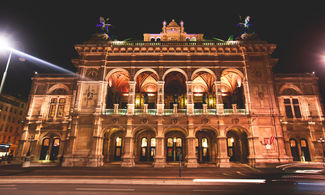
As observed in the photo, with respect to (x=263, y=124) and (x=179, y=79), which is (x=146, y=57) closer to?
(x=179, y=79)

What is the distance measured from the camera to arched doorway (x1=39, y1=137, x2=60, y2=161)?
90.5ft

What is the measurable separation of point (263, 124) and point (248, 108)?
2.75 m

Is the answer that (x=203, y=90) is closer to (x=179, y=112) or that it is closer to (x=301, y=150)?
(x=179, y=112)

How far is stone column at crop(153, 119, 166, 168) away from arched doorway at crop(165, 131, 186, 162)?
16.1 ft

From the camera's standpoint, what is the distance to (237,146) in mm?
28438

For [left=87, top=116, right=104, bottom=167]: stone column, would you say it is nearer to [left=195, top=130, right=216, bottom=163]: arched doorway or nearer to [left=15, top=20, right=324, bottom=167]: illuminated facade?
[left=15, top=20, right=324, bottom=167]: illuminated facade

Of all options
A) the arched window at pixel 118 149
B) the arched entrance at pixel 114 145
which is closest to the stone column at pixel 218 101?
the arched entrance at pixel 114 145

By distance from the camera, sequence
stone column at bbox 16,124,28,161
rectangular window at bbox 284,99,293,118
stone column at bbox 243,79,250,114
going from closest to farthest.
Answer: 1. stone column at bbox 243,79,250,114
2. stone column at bbox 16,124,28,161
3. rectangular window at bbox 284,99,293,118

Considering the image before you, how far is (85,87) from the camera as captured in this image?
2598 centimetres

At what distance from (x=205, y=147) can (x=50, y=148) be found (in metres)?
24.3

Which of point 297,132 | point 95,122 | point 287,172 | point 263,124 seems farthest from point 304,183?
point 95,122

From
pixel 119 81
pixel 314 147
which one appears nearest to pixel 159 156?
pixel 119 81

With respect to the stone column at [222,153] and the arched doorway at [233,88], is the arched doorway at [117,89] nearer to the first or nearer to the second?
the arched doorway at [233,88]

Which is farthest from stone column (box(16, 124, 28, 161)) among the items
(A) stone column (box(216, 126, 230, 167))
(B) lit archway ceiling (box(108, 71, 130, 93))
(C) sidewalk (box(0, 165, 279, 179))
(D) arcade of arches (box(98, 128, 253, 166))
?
(A) stone column (box(216, 126, 230, 167))
